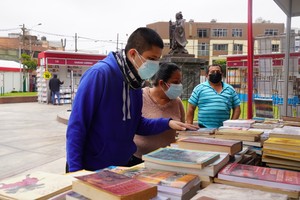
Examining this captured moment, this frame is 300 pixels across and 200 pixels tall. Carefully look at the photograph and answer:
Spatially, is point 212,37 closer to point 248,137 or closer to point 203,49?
point 203,49

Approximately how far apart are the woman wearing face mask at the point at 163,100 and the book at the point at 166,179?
104 centimetres

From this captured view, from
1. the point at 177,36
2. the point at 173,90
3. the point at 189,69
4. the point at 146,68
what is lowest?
the point at 173,90

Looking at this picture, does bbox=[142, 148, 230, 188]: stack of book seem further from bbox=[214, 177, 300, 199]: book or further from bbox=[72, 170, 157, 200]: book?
bbox=[72, 170, 157, 200]: book

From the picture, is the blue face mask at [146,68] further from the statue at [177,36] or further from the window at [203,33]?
the window at [203,33]

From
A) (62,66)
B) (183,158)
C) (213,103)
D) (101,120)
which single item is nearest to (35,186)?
(183,158)

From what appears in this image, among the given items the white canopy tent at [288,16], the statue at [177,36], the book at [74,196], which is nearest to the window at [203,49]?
the statue at [177,36]

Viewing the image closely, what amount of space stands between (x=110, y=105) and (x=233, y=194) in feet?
2.86

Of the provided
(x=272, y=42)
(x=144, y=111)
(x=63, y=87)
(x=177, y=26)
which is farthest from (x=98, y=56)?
(x=144, y=111)

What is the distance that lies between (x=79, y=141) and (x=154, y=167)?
1.77ft

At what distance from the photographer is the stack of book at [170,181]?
940 millimetres

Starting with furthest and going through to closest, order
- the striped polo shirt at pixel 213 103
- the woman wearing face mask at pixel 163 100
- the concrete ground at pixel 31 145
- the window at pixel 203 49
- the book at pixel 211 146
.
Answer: the window at pixel 203 49
the concrete ground at pixel 31 145
the striped polo shirt at pixel 213 103
the woman wearing face mask at pixel 163 100
the book at pixel 211 146

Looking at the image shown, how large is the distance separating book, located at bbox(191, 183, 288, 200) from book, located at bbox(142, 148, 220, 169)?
0.09 m

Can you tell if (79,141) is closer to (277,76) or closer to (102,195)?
(102,195)

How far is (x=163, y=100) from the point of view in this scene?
2.38 metres
